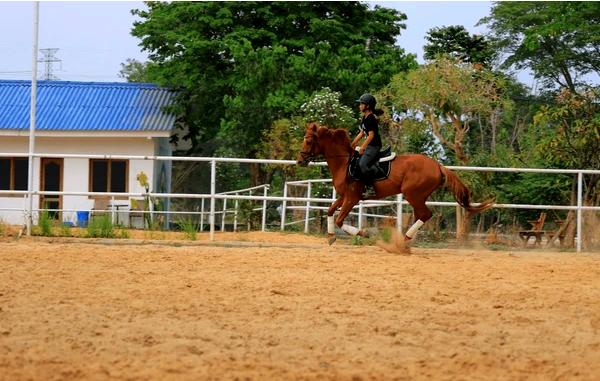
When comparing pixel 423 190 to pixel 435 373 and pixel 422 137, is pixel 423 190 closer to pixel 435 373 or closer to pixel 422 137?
pixel 435 373

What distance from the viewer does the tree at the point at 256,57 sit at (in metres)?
26.3

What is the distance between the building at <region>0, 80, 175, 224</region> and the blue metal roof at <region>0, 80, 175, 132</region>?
0.03m

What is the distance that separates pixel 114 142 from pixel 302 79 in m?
6.02

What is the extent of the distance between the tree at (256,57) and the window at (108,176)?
324cm

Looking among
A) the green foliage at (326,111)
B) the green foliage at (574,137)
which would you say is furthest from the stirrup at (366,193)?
the green foliage at (326,111)

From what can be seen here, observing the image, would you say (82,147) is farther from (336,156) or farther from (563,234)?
(563,234)

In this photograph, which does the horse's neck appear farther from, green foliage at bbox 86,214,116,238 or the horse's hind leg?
green foliage at bbox 86,214,116,238

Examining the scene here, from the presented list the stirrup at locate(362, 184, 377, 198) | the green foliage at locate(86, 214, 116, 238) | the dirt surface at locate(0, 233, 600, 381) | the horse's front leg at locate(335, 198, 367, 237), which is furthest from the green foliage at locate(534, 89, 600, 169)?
the green foliage at locate(86, 214, 116, 238)

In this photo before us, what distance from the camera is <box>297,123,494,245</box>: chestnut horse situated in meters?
12.9

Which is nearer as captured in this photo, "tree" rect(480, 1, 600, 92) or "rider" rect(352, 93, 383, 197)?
"rider" rect(352, 93, 383, 197)

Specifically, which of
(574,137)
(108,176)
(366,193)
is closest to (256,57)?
(108,176)

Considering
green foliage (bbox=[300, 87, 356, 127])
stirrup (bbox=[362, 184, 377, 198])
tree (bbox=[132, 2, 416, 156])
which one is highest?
tree (bbox=[132, 2, 416, 156])

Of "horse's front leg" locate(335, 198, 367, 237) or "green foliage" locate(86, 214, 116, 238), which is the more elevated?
"horse's front leg" locate(335, 198, 367, 237)

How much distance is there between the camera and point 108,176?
2517cm
